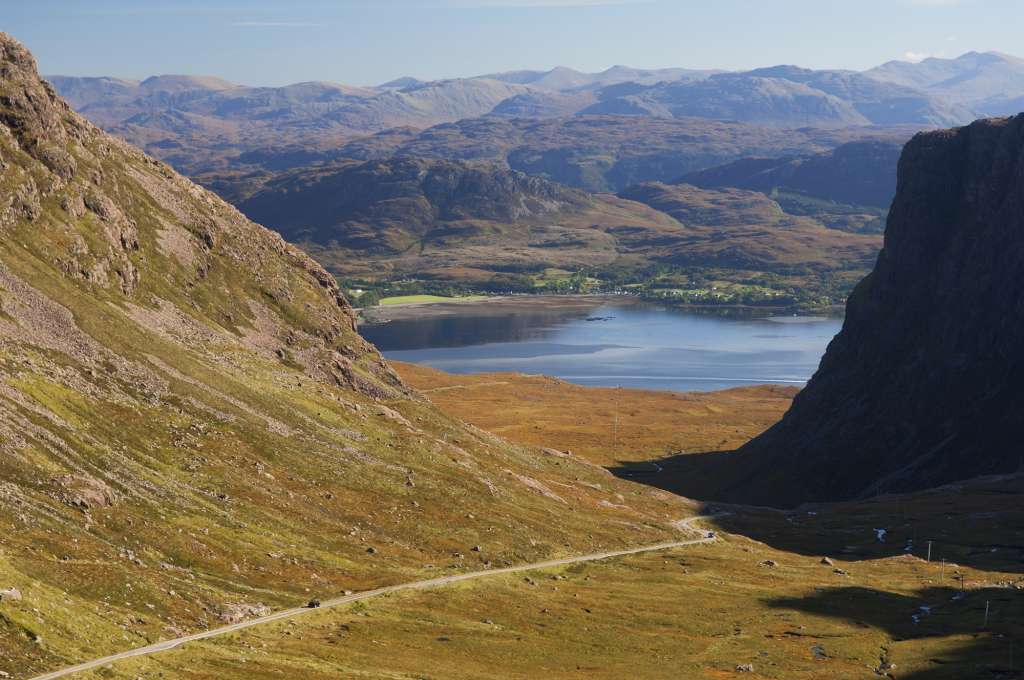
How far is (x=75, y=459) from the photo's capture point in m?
101

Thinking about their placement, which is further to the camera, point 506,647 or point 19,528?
point 506,647

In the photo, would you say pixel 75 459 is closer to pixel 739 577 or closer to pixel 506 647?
pixel 506 647

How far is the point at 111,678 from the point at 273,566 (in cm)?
3029

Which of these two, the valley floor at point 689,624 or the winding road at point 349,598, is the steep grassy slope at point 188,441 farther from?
the valley floor at point 689,624

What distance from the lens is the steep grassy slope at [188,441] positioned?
86.1m

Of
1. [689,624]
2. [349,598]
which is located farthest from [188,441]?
[689,624]

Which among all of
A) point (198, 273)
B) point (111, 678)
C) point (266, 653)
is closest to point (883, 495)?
point (198, 273)

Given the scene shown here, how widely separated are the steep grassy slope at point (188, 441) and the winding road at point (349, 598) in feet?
3.46

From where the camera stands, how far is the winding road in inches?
2788

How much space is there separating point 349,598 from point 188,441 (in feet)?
103

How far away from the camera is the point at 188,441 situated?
390 feet

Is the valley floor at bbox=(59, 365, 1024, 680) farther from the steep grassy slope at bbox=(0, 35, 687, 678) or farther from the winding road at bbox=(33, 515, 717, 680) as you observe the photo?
the steep grassy slope at bbox=(0, 35, 687, 678)

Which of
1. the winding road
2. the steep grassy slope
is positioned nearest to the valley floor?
the winding road

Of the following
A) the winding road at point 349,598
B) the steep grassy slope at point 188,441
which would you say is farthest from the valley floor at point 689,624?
the steep grassy slope at point 188,441
